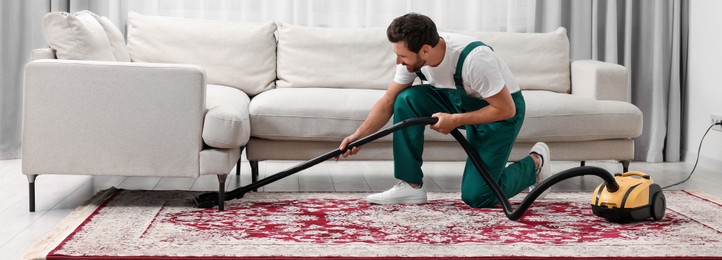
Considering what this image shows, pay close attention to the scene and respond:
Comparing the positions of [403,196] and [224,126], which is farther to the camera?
[403,196]

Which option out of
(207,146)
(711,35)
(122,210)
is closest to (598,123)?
(711,35)

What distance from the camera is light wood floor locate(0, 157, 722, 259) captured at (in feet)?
9.20

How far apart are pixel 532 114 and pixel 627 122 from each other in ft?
1.36

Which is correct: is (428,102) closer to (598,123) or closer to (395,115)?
(395,115)

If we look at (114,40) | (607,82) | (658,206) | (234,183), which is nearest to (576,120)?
(607,82)

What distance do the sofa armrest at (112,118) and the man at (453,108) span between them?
0.52 m

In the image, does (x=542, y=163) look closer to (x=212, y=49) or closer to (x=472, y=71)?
(x=472, y=71)

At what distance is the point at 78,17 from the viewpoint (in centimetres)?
322

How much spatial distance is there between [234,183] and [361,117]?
68 centimetres

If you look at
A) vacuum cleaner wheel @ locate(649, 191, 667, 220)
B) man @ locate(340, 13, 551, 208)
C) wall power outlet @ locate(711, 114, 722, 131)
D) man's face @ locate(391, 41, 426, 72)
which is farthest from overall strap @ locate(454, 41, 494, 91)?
wall power outlet @ locate(711, 114, 722, 131)

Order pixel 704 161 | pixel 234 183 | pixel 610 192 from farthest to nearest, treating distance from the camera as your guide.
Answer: pixel 704 161, pixel 234 183, pixel 610 192

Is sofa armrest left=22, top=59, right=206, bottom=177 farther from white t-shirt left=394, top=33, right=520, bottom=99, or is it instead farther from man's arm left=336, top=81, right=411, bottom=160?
white t-shirt left=394, top=33, right=520, bottom=99

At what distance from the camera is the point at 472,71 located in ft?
8.99

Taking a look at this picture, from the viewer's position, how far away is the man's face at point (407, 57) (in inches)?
106
